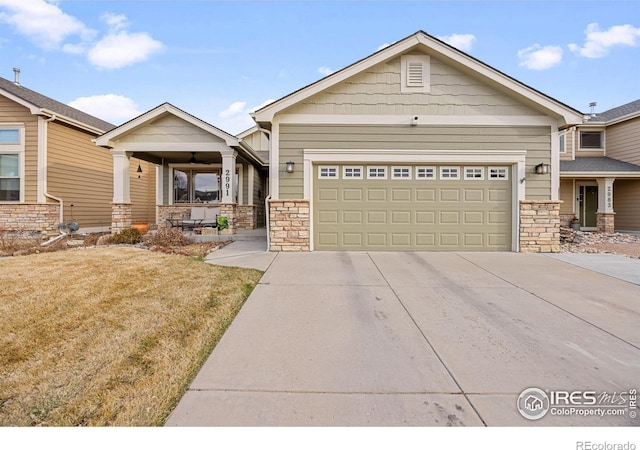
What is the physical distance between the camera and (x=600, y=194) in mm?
13641

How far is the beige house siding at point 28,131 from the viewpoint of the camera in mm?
10945

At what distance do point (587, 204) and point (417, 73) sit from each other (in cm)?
1241

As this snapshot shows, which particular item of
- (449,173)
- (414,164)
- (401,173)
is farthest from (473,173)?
(401,173)

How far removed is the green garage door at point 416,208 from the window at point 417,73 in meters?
2.05

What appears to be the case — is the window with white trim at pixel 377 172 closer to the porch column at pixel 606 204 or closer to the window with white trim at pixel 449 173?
the window with white trim at pixel 449 173

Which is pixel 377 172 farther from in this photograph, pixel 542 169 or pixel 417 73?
pixel 542 169

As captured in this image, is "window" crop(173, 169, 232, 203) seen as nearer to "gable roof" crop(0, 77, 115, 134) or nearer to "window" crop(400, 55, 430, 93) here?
"gable roof" crop(0, 77, 115, 134)

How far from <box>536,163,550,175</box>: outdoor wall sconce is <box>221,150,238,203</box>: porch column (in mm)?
8859

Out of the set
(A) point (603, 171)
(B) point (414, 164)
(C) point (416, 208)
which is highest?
(A) point (603, 171)

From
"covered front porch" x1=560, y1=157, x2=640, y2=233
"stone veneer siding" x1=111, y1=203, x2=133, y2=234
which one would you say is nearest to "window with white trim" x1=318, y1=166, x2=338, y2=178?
"stone veneer siding" x1=111, y1=203, x2=133, y2=234

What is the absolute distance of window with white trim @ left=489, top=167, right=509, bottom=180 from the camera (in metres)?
8.23

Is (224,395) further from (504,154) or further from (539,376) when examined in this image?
(504,154)

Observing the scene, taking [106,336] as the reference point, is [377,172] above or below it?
above
